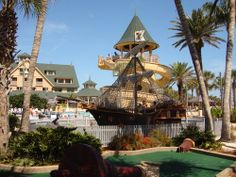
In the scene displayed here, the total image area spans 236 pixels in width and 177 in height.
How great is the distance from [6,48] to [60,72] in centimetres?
6472

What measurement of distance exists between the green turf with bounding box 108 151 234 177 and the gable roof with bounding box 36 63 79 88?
6100cm

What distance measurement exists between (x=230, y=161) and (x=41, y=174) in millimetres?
7860

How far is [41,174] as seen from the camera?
10.7 metres

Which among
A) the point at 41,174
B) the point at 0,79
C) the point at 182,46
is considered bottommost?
the point at 41,174

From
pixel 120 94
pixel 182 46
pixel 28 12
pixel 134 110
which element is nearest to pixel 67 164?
pixel 28 12

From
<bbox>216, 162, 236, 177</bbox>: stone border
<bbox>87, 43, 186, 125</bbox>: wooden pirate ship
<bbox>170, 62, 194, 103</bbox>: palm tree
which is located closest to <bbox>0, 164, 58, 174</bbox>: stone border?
<bbox>216, 162, 236, 177</bbox>: stone border

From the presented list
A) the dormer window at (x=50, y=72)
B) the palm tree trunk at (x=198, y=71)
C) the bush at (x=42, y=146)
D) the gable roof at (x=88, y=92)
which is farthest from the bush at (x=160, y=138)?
the dormer window at (x=50, y=72)

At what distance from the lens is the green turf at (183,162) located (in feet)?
37.1

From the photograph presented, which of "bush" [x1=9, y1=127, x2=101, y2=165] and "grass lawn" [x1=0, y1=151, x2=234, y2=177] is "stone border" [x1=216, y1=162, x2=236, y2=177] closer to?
"grass lawn" [x1=0, y1=151, x2=234, y2=177]

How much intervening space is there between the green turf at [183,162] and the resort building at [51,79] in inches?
2226

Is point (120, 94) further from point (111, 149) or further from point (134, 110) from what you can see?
point (111, 149)

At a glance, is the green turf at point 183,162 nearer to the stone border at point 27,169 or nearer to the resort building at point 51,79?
the stone border at point 27,169

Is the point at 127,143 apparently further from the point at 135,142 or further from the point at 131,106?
the point at 131,106

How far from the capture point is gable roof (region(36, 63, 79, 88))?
74.9 meters
